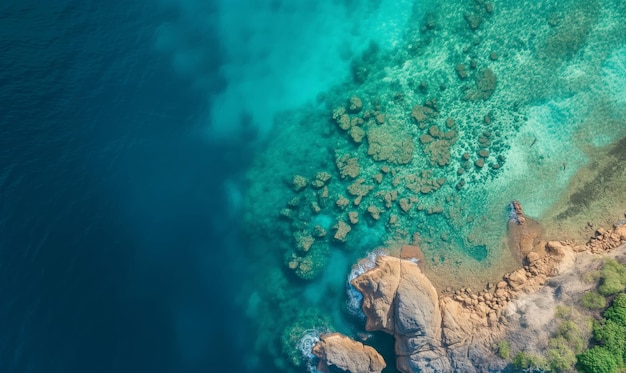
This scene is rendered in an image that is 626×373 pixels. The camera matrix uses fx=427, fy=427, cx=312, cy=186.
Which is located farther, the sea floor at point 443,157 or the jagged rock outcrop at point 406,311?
the sea floor at point 443,157

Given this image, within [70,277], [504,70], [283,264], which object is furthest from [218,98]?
[504,70]

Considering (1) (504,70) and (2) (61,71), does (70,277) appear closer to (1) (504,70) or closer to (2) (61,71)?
(2) (61,71)

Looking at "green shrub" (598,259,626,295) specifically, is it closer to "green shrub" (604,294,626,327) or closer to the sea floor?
"green shrub" (604,294,626,327)

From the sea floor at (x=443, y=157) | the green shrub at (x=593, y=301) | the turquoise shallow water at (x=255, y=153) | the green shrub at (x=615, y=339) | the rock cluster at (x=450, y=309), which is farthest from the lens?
the sea floor at (x=443, y=157)

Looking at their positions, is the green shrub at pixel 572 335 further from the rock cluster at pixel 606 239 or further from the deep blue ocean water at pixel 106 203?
the deep blue ocean water at pixel 106 203

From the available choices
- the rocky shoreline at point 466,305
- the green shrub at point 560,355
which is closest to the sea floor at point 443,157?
the rocky shoreline at point 466,305

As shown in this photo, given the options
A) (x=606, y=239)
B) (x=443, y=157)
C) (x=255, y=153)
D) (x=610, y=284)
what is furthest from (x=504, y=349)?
(x=255, y=153)

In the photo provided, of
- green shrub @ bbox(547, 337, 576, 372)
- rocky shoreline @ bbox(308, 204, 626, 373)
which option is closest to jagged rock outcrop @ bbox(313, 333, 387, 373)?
rocky shoreline @ bbox(308, 204, 626, 373)
